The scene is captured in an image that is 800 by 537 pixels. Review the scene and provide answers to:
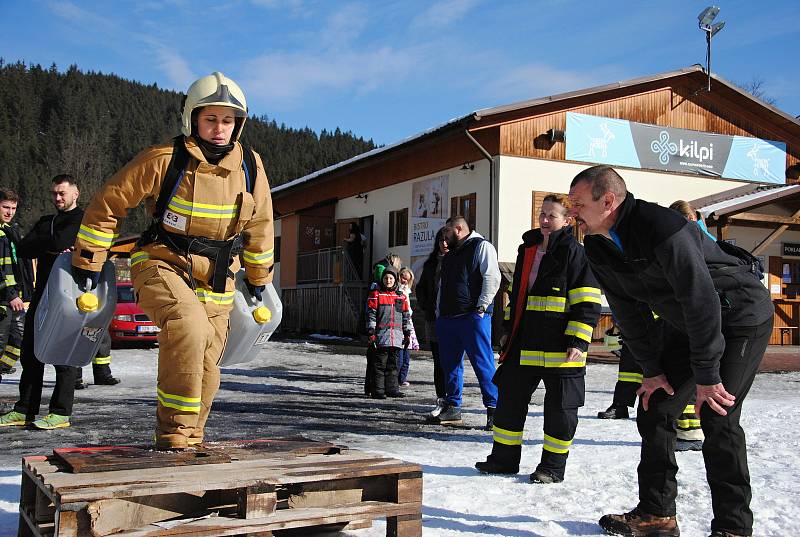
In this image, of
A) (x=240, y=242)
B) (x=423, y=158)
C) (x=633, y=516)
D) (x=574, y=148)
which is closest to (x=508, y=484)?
(x=633, y=516)

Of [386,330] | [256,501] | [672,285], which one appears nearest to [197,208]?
[256,501]

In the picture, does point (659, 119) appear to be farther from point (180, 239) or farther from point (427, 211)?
point (180, 239)

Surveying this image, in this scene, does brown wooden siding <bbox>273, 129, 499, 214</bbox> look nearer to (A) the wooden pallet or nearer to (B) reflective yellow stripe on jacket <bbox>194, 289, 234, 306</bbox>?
(B) reflective yellow stripe on jacket <bbox>194, 289, 234, 306</bbox>

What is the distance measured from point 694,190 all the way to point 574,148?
164 inches

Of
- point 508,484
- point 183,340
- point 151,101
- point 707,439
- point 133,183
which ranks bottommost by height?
point 508,484

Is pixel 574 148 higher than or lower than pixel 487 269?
higher

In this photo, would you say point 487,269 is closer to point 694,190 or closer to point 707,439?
point 707,439

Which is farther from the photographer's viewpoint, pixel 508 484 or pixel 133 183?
pixel 508 484

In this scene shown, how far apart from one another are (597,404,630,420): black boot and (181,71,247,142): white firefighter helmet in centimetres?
503

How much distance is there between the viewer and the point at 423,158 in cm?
2250

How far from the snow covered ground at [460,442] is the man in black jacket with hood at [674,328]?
0.34m

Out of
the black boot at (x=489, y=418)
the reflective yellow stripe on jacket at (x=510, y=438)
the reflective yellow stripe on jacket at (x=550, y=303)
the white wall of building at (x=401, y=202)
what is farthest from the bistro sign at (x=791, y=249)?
the reflective yellow stripe on jacket at (x=510, y=438)

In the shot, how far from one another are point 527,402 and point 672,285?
77.3 inches

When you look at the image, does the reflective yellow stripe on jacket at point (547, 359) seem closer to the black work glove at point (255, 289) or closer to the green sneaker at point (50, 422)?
the black work glove at point (255, 289)
